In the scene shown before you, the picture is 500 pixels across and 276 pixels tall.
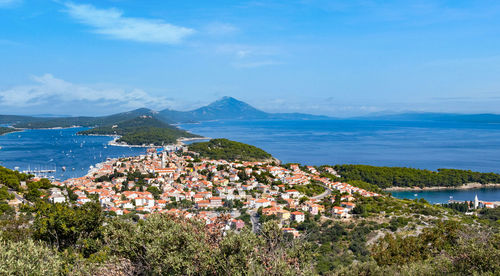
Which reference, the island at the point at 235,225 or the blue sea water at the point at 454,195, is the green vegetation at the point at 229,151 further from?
the blue sea water at the point at 454,195

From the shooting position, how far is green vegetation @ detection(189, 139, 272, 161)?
54875 mm

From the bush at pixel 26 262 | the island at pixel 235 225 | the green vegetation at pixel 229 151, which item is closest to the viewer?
the bush at pixel 26 262

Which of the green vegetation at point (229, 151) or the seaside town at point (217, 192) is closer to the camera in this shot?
the seaside town at point (217, 192)

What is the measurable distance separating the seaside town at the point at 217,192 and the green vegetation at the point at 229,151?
406 inches

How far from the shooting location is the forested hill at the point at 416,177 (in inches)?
1672

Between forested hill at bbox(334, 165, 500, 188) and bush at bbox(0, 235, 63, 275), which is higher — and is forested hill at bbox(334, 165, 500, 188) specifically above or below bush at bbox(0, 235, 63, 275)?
below

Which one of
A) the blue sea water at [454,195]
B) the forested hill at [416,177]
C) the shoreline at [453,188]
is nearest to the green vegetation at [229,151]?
the forested hill at [416,177]

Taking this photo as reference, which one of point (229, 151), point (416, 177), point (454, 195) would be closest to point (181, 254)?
point (454, 195)

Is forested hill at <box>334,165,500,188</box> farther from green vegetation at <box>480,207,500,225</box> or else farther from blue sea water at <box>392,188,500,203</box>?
green vegetation at <box>480,207,500,225</box>

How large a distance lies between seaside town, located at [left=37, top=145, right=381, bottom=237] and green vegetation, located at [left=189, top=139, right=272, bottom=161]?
33.8ft

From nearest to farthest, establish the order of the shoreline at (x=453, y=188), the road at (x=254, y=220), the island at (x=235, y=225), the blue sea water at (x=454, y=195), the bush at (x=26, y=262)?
the bush at (x=26, y=262) < the island at (x=235, y=225) < the road at (x=254, y=220) < the blue sea water at (x=454, y=195) < the shoreline at (x=453, y=188)

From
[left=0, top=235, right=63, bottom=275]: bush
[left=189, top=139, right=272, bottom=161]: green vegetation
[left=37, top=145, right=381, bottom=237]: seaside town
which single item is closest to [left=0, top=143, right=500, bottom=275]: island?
[left=0, top=235, right=63, bottom=275]: bush

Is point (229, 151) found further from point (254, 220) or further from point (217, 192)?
point (254, 220)

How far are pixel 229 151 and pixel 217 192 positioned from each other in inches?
1036
